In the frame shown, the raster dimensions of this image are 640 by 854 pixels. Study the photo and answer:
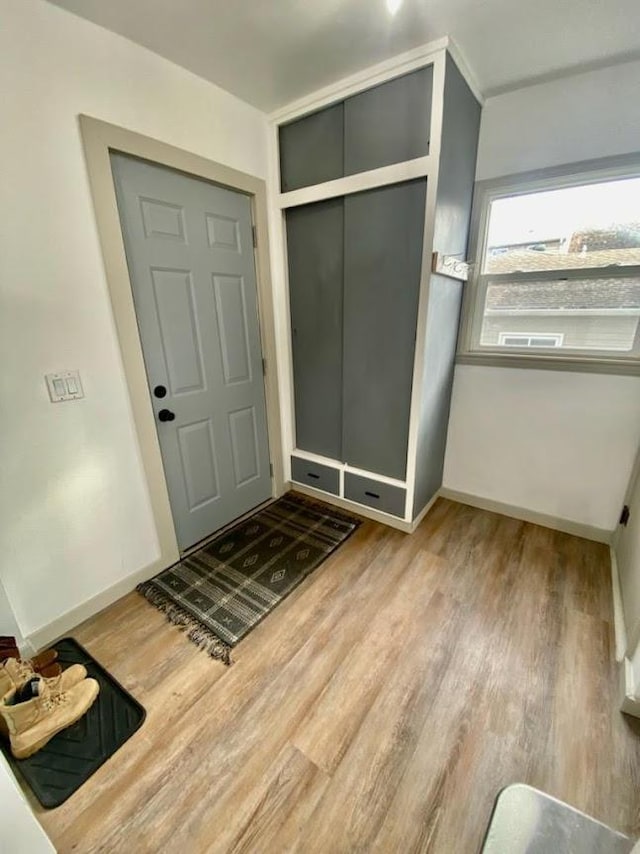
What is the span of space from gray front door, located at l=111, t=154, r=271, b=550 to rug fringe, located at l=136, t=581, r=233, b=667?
0.97 feet

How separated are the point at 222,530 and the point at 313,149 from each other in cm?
234

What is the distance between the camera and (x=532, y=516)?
7.49ft

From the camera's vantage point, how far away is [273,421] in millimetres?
2467

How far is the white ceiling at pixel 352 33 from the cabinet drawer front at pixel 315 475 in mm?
2152

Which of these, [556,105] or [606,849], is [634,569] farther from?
[556,105]

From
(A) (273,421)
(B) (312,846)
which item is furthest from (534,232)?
(B) (312,846)

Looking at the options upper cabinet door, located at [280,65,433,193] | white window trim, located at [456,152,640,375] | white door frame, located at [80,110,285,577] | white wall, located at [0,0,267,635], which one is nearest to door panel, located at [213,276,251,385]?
white door frame, located at [80,110,285,577]

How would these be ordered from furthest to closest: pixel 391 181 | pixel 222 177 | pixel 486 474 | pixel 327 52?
pixel 486 474 < pixel 222 177 < pixel 391 181 < pixel 327 52

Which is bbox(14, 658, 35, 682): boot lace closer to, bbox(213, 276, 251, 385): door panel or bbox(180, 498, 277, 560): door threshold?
bbox(180, 498, 277, 560): door threshold

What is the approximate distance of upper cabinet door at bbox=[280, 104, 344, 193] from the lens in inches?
73.1

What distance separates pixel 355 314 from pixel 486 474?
55.9 inches

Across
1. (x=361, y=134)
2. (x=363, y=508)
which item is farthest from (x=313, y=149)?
(x=363, y=508)

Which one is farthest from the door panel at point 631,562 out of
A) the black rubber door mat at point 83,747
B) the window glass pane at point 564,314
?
the black rubber door mat at point 83,747

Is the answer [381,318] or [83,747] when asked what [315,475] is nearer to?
[381,318]
